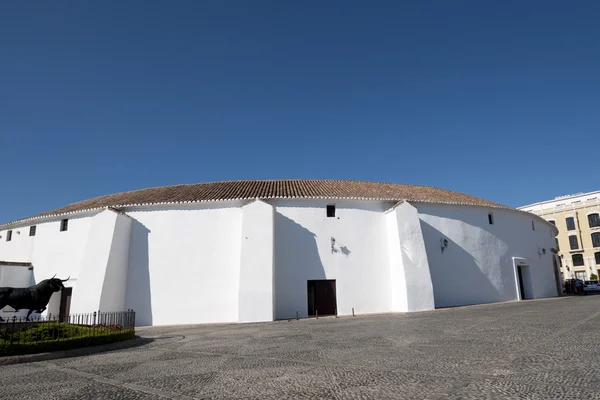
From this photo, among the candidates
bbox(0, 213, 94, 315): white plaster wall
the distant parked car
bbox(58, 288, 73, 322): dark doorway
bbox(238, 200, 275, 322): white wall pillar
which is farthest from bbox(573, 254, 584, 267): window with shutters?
bbox(58, 288, 73, 322): dark doorway

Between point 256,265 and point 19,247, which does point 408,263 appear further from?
point 19,247

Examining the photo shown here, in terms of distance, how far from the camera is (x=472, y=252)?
859 inches

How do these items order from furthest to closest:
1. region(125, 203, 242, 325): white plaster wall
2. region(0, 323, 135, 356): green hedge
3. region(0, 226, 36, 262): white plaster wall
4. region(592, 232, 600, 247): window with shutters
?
region(592, 232, 600, 247): window with shutters < region(0, 226, 36, 262): white plaster wall < region(125, 203, 242, 325): white plaster wall < region(0, 323, 135, 356): green hedge

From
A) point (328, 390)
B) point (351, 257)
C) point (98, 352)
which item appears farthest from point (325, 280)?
point (328, 390)

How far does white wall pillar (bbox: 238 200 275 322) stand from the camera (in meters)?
17.3

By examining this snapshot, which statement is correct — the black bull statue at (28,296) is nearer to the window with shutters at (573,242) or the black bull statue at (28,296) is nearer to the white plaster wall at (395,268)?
the white plaster wall at (395,268)

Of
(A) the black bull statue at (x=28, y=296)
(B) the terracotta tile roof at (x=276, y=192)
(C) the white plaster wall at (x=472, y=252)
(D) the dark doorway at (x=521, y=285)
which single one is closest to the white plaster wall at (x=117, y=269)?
(B) the terracotta tile roof at (x=276, y=192)

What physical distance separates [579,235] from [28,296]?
5705 cm

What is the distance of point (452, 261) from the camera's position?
69.3 feet

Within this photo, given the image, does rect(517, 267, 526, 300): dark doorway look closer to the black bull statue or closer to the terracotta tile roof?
the terracotta tile roof

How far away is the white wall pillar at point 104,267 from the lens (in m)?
18.0

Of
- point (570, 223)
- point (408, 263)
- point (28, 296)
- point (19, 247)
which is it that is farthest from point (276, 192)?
point (570, 223)

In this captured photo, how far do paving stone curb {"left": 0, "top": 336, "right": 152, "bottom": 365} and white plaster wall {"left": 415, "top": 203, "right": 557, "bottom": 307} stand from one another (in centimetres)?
1491

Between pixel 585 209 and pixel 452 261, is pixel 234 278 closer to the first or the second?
pixel 452 261
